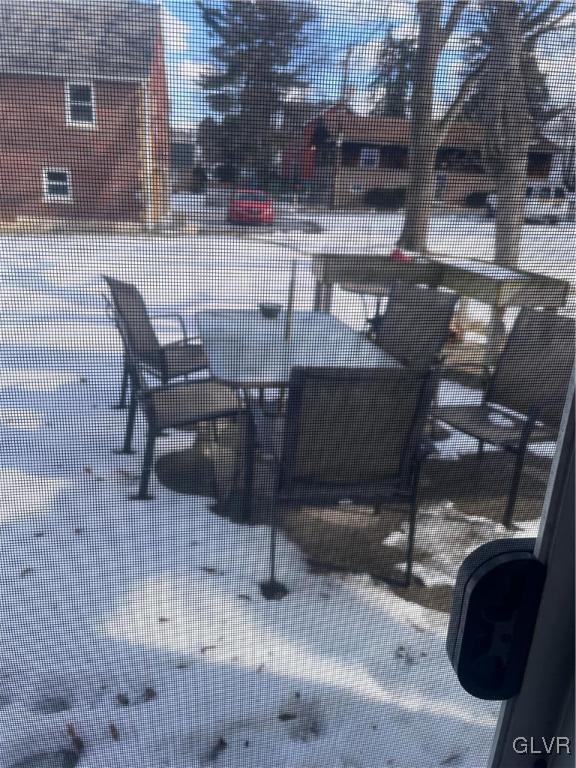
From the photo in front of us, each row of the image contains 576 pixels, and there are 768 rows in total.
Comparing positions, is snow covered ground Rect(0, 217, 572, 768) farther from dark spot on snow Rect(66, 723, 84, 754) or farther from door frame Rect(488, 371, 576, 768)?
door frame Rect(488, 371, 576, 768)

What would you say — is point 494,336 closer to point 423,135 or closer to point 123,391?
point 423,135

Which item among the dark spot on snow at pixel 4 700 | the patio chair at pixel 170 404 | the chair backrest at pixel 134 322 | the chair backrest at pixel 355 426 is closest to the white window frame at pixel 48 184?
the chair backrest at pixel 134 322

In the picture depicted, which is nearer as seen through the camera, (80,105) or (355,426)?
(80,105)

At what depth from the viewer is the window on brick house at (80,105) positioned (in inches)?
23.0

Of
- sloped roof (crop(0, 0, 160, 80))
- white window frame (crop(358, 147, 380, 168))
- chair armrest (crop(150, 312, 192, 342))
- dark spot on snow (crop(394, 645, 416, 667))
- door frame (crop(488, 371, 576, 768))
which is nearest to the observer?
door frame (crop(488, 371, 576, 768))

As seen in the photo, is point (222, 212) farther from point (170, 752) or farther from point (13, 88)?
point (170, 752)

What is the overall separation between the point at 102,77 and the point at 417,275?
448 millimetres

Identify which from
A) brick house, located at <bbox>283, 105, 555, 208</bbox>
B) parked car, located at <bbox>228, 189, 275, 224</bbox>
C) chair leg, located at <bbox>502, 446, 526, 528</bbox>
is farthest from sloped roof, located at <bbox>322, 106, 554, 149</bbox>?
chair leg, located at <bbox>502, 446, 526, 528</bbox>

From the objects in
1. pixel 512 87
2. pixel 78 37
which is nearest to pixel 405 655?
pixel 512 87

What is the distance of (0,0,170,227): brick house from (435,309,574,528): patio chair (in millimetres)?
544

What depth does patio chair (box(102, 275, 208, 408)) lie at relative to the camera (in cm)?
78

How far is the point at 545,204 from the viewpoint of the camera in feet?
2.43

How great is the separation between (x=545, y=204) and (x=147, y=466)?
72 cm

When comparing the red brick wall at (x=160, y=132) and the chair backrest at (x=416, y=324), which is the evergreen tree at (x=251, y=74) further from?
the chair backrest at (x=416, y=324)
